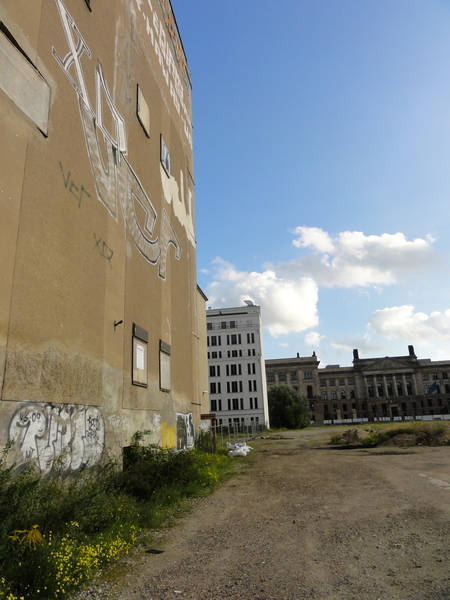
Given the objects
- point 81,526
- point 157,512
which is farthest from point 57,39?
point 157,512

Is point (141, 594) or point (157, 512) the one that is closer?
point (141, 594)

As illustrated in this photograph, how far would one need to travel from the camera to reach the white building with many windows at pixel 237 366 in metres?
67.3

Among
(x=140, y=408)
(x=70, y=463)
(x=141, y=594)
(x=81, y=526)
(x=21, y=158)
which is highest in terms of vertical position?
(x=21, y=158)

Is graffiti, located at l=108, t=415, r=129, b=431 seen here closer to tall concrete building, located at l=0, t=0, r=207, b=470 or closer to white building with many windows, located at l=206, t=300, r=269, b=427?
tall concrete building, located at l=0, t=0, r=207, b=470

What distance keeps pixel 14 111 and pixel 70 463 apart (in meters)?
6.06

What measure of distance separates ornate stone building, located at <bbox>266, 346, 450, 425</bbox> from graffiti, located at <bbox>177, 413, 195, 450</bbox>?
81.6 meters

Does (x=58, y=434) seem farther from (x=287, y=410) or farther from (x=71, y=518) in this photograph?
(x=287, y=410)

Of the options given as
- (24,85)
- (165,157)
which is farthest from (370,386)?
(24,85)

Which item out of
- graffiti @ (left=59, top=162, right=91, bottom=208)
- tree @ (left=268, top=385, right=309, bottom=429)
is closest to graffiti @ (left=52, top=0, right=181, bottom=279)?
graffiti @ (left=59, top=162, right=91, bottom=208)

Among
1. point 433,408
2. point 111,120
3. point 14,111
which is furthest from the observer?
point 433,408

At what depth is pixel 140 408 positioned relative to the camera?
1166 centimetres

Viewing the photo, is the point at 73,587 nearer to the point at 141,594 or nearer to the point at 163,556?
the point at 141,594

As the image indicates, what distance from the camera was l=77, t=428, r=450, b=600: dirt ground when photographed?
196 inches

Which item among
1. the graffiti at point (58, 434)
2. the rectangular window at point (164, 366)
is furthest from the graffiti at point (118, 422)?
the rectangular window at point (164, 366)
